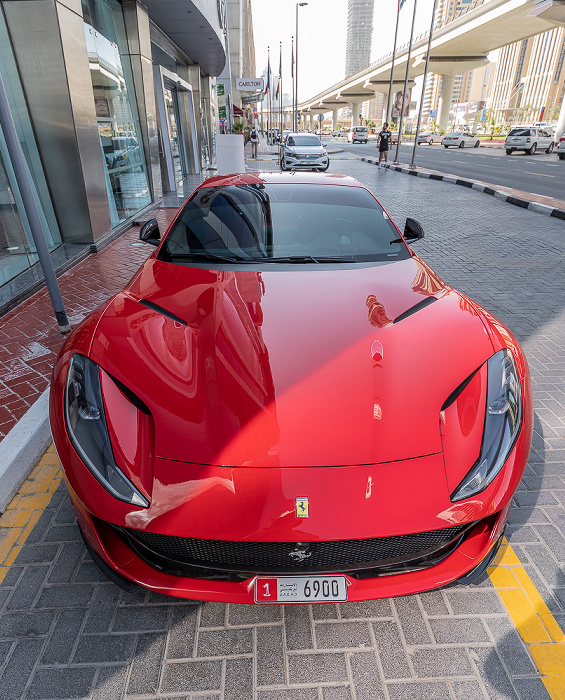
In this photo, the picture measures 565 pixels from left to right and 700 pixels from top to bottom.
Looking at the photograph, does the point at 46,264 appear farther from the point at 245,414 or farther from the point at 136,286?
the point at 245,414

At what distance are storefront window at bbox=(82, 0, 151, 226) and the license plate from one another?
27.6 feet

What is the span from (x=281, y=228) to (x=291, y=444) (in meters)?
1.76

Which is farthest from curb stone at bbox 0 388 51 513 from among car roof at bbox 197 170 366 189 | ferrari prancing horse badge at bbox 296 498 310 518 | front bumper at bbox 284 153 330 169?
front bumper at bbox 284 153 330 169

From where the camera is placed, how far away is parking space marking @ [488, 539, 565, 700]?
1.70 metres

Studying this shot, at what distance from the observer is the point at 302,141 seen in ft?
74.7

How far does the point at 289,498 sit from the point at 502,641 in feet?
3.55

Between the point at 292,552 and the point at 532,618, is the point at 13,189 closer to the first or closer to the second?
the point at 292,552

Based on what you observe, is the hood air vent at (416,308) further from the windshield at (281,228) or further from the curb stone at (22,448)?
the curb stone at (22,448)

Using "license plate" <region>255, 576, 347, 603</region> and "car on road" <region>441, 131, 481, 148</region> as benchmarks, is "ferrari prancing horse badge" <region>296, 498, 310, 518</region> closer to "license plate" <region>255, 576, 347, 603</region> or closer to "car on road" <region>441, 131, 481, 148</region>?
"license plate" <region>255, 576, 347, 603</region>

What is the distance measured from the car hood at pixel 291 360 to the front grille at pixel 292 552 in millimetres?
273

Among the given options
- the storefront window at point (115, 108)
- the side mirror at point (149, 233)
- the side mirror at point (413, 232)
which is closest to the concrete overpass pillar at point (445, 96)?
the storefront window at point (115, 108)

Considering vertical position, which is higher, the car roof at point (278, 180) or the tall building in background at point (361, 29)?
A: the tall building in background at point (361, 29)

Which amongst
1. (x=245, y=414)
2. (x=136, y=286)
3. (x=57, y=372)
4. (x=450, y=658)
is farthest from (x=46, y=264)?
(x=450, y=658)

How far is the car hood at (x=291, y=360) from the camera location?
167 centimetres
